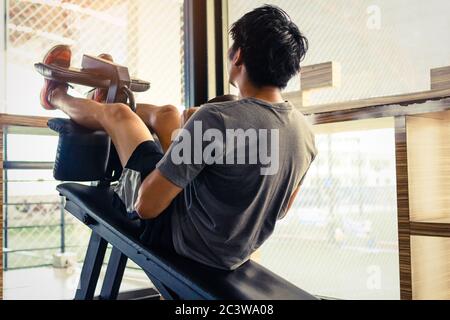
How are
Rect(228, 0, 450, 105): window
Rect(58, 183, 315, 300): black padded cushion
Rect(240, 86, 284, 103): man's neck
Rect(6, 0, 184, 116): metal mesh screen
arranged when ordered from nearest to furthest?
Rect(58, 183, 315, 300): black padded cushion
Rect(240, 86, 284, 103): man's neck
Rect(228, 0, 450, 105): window
Rect(6, 0, 184, 116): metal mesh screen

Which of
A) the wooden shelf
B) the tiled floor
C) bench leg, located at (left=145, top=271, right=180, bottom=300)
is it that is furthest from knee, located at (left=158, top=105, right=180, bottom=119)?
the tiled floor

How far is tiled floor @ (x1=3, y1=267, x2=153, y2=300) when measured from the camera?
2340 mm

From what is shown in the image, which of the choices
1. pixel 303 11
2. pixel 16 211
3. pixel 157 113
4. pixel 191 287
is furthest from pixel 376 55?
pixel 16 211

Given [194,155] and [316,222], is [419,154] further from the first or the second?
[194,155]

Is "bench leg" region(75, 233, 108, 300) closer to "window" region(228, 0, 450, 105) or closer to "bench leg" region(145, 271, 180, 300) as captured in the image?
"bench leg" region(145, 271, 180, 300)

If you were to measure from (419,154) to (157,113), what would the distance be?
0.92 metres

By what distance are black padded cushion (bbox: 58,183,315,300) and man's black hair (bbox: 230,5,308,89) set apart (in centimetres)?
52

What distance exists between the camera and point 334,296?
6.61 feet

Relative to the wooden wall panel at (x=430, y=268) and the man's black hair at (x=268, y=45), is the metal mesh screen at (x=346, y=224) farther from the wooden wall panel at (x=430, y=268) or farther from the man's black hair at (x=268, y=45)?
the man's black hair at (x=268, y=45)

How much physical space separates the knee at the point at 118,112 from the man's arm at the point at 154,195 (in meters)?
0.25

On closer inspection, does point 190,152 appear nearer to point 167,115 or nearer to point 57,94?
point 167,115

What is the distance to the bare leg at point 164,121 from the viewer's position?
1599 millimetres

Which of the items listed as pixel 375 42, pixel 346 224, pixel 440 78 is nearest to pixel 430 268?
pixel 346 224

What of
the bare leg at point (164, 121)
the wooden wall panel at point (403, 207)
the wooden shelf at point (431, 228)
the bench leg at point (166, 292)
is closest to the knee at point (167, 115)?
the bare leg at point (164, 121)
